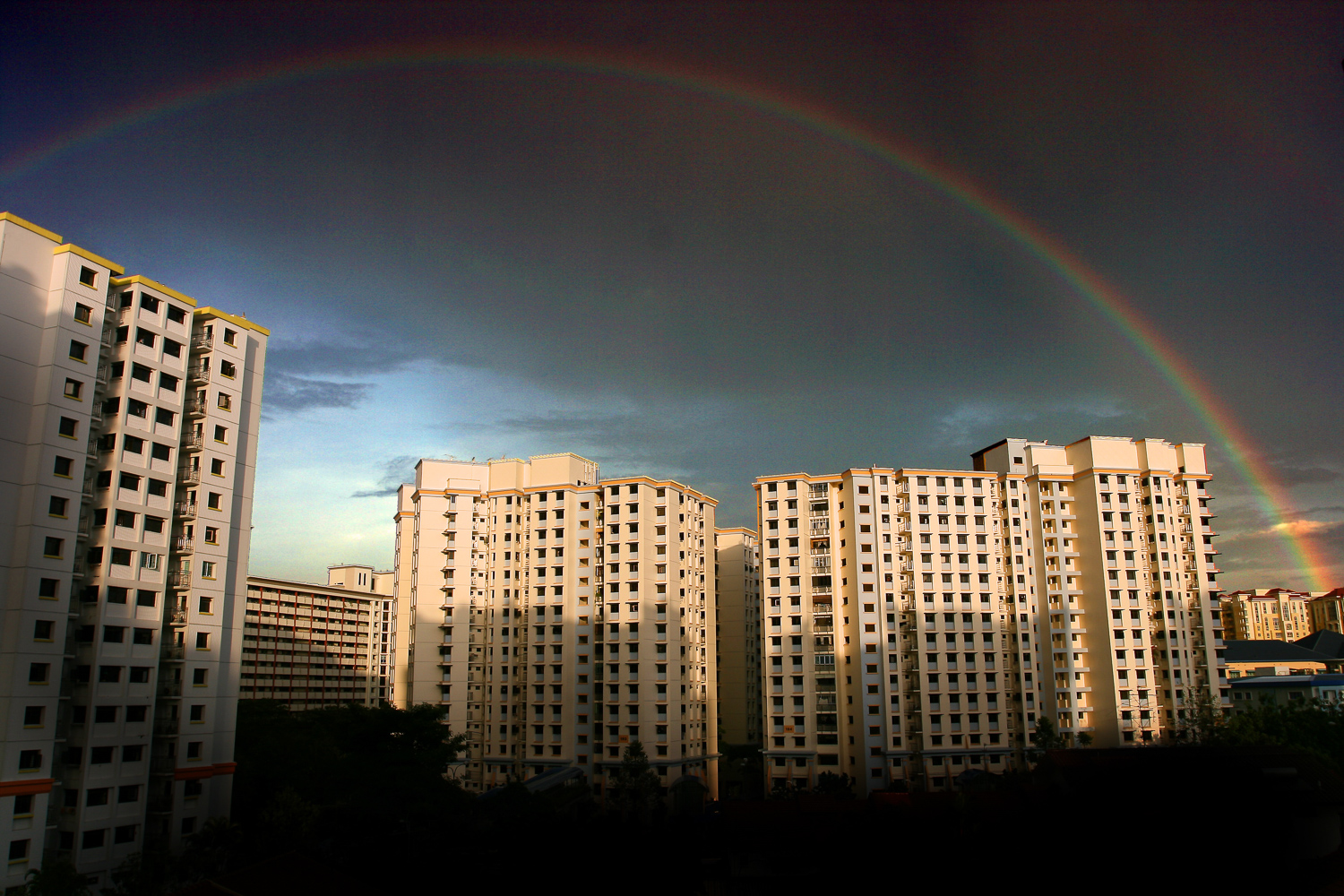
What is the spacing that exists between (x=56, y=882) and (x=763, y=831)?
32.1 metres

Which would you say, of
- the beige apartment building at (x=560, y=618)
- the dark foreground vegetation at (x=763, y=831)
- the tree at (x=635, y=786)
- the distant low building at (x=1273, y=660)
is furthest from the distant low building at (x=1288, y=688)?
the tree at (x=635, y=786)

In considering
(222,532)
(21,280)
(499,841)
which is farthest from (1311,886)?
(21,280)

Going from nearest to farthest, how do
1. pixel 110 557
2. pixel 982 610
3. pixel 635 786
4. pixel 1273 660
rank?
pixel 110 557
pixel 635 786
pixel 982 610
pixel 1273 660

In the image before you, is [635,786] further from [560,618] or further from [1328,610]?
[1328,610]

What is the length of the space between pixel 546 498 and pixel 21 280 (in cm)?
4670

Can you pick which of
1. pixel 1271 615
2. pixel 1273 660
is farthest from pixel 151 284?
pixel 1271 615

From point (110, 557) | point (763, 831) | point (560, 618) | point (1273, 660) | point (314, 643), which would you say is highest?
point (110, 557)

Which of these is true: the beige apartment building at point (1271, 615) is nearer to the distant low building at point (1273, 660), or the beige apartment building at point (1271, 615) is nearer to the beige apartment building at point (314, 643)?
the distant low building at point (1273, 660)

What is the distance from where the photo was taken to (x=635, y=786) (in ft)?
229

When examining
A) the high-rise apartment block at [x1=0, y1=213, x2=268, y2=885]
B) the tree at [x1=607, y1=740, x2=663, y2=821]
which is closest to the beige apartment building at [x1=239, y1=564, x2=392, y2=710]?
the tree at [x1=607, y1=740, x2=663, y2=821]

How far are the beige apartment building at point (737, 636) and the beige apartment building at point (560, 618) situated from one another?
15.7 m

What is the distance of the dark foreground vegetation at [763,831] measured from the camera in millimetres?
31375

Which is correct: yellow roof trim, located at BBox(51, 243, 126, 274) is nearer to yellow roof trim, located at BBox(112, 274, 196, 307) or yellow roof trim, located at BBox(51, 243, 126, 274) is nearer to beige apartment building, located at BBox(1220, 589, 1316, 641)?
yellow roof trim, located at BBox(112, 274, 196, 307)

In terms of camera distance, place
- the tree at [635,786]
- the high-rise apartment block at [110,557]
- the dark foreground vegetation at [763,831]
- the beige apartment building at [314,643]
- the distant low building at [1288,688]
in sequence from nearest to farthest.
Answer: the dark foreground vegetation at [763,831] < the high-rise apartment block at [110,557] < the tree at [635,786] < the distant low building at [1288,688] < the beige apartment building at [314,643]
